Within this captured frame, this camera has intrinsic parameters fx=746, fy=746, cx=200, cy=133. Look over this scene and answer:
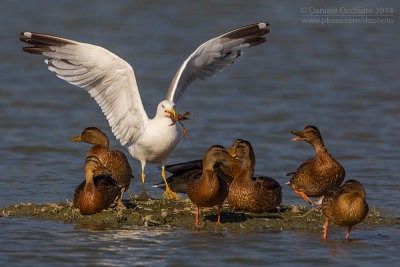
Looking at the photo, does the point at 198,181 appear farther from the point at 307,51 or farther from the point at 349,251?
the point at 307,51

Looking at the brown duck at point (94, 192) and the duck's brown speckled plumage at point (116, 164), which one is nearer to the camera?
the brown duck at point (94, 192)

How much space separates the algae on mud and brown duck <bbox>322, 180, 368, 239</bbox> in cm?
72

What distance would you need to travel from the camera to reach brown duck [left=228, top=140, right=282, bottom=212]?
10.1 meters

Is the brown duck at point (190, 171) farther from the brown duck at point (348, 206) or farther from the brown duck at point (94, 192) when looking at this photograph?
the brown duck at point (348, 206)

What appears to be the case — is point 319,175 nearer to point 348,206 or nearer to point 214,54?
point 348,206

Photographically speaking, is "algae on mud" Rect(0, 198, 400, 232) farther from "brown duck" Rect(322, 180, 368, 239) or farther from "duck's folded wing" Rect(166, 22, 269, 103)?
"duck's folded wing" Rect(166, 22, 269, 103)

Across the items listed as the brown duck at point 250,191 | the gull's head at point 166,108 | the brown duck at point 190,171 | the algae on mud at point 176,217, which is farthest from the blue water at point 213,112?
the gull's head at point 166,108

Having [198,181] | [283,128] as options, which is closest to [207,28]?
[283,128]

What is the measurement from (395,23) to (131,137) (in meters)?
19.5

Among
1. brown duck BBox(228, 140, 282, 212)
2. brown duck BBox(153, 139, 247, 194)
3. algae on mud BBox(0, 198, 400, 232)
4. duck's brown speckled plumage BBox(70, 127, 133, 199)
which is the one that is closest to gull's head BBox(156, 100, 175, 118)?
brown duck BBox(153, 139, 247, 194)

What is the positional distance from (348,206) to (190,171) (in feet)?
10.6

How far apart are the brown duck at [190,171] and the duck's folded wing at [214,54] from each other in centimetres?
158

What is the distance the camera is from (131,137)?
12.5 metres

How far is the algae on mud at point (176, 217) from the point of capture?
984 cm
